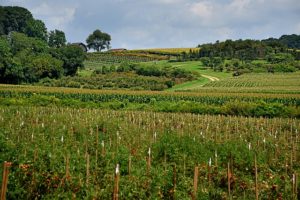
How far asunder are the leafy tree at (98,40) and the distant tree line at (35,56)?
28.4m

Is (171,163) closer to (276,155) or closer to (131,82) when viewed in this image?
(276,155)

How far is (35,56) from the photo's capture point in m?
87.0

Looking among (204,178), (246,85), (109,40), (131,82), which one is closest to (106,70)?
(131,82)

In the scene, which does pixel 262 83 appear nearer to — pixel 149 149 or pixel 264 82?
pixel 264 82

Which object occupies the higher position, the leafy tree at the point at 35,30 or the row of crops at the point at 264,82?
the leafy tree at the point at 35,30

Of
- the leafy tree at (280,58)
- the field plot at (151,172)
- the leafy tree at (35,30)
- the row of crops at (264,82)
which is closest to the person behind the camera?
the field plot at (151,172)

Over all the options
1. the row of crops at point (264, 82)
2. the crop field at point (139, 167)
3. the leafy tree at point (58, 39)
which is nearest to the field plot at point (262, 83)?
the row of crops at point (264, 82)

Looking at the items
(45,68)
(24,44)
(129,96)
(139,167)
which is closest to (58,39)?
(24,44)

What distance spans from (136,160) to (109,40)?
156800 millimetres

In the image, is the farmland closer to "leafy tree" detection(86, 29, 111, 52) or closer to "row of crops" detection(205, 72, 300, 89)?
"row of crops" detection(205, 72, 300, 89)

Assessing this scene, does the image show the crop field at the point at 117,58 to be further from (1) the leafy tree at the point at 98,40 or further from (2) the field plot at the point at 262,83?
(2) the field plot at the point at 262,83

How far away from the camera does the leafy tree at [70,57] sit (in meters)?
92.9

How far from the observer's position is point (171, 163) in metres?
12.1

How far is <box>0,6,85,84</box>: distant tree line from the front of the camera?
247 ft
